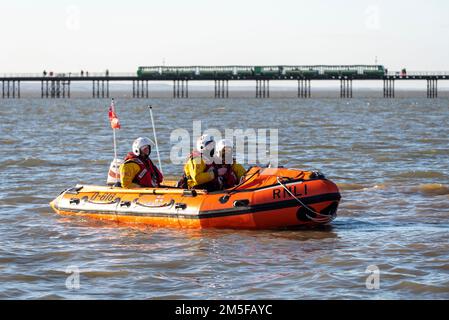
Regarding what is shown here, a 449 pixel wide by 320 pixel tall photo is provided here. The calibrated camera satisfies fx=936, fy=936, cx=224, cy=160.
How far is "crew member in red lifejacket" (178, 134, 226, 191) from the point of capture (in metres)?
16.9

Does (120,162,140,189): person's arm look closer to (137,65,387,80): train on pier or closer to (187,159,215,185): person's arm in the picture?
(187,159,215,185): person's arm

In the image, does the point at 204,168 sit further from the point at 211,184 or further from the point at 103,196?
the point at 103,196

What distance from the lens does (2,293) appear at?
12.0m

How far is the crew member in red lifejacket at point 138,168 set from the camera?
57.7 ft

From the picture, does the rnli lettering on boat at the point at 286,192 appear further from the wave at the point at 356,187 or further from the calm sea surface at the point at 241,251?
the wave at the point at 356,187

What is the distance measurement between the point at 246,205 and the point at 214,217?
2.05ft

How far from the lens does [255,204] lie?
16.1 metres

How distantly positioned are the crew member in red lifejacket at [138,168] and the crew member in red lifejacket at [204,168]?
100 cm

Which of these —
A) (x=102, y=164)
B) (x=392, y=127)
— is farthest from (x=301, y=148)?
(x=392, y=127)

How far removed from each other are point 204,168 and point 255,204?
140 cm

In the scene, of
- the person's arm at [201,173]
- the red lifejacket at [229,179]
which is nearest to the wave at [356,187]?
the red lifejacket at [229,179]

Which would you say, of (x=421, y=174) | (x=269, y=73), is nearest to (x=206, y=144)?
(x=421, y=174)
